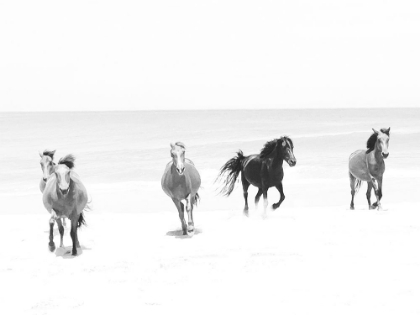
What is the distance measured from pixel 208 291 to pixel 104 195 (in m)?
14.8

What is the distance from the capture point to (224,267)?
708 cm

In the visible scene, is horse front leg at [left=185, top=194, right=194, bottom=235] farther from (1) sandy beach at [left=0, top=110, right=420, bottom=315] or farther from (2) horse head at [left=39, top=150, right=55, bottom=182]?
(2) horse head at [left=39, top=150, right=55, bottom=182]

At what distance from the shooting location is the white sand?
5.61 meters

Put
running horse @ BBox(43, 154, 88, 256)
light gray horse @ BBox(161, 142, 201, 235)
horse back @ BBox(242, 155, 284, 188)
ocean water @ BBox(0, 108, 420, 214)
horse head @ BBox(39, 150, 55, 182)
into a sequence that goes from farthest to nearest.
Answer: ocean water @ BBox(0, 108, 420, 214) < horse back @ BBox(242, 155, 284, 188) < horse head @ BBox(39, 150, 55, 182) < light gray horse @ BBox(161, 142, 201, 235) < running horse @ BBox(43, 154, 88, 256)

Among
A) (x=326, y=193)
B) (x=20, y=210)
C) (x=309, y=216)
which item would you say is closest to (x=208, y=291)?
(x=309, y=216)

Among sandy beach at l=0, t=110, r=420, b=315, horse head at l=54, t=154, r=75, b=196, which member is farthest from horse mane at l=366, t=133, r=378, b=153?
horse head at l=54, t=154, r=75, b=196

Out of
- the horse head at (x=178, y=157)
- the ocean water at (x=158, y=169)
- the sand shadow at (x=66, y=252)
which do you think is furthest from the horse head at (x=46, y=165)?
the ocean water at (x=158, y=169)

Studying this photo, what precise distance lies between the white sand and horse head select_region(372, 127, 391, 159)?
4.08 ft

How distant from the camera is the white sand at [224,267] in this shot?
18.4ft

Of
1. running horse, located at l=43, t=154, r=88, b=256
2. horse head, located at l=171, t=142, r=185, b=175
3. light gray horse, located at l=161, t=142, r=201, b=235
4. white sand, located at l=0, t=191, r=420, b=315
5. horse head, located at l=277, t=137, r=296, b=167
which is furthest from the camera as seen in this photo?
horse head, located at l=277, t=137, r=296, b=167

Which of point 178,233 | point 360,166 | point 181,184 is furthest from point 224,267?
point 360,166

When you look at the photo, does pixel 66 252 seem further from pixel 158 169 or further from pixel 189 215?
pixel 158 169

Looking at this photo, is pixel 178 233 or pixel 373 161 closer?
pixel 178 233

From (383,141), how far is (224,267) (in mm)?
5690
